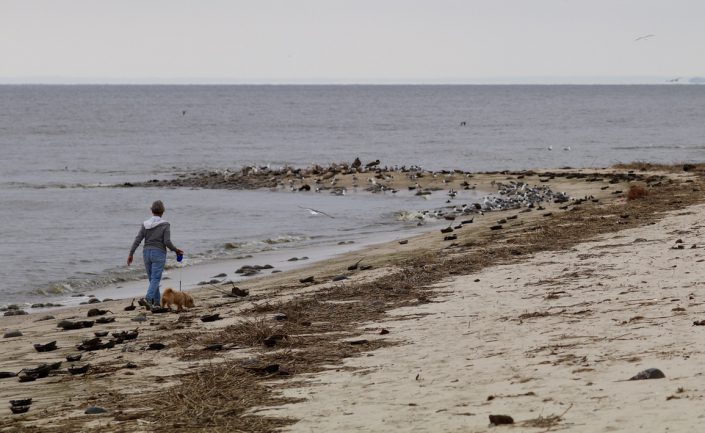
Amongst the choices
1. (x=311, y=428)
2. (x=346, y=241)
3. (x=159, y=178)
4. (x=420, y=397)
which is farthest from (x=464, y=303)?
(x=159, y=178)

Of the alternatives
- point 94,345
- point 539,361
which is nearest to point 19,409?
A: point 94,345

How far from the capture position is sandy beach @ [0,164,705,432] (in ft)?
23.7

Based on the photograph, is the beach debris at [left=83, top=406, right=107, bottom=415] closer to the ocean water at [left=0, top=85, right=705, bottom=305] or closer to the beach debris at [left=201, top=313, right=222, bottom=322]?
the beach debris at [left=201, top=313, right=222, bottom=322]

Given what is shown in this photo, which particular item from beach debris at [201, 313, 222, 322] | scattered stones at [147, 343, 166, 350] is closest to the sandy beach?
scattered stones at [147, 343, 166, 350]

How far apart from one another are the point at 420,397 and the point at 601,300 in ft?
13.6

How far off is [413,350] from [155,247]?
21.0 ft

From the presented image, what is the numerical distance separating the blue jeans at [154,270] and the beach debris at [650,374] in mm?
8776

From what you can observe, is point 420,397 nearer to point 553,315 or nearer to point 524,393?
point 524,393

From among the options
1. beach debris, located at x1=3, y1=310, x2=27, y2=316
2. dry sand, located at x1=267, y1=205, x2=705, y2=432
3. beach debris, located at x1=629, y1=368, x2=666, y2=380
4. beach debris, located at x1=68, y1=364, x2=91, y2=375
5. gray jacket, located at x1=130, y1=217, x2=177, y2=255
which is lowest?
beach debris, located at x1=3, y1=310, x2=27, y2=316

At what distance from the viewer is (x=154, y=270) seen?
47.9 ft

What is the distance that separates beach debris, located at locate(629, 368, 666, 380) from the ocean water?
1352 cm

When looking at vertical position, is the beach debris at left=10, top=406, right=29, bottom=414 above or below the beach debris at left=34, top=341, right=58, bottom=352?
above

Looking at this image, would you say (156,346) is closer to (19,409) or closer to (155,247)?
(19,409)

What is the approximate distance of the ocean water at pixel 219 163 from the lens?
79.3 feet
